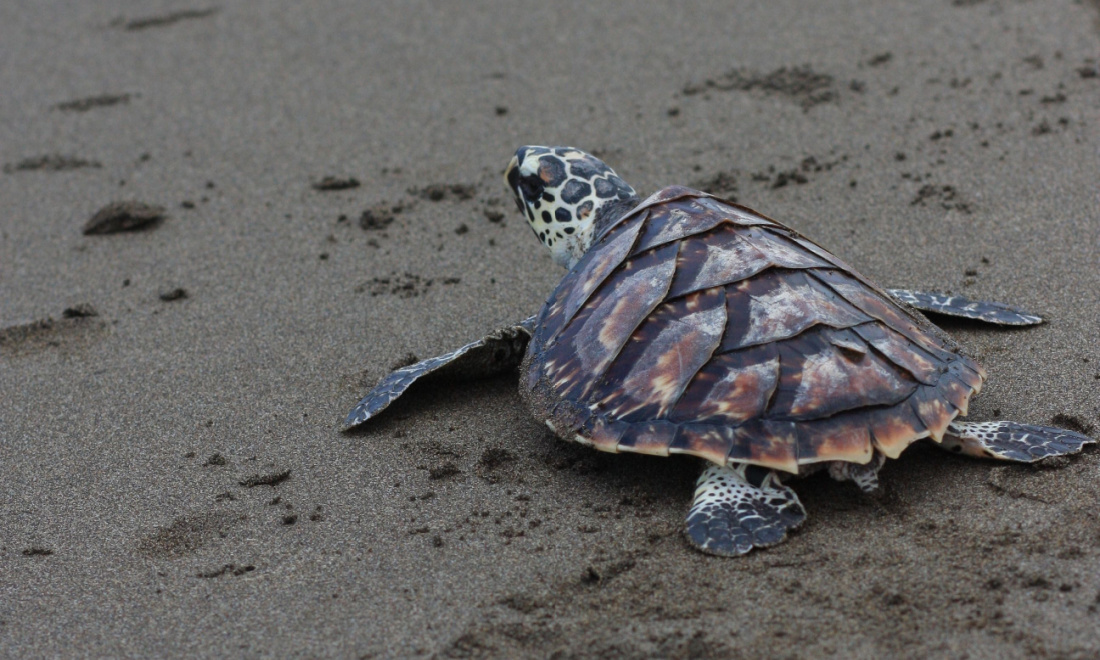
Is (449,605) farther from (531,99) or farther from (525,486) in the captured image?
(531,99)

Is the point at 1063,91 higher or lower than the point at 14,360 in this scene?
higher

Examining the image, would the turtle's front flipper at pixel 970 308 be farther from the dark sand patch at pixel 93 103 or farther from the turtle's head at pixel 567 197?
the dark sand patch at pixel 93 103

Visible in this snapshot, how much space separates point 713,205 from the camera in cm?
304

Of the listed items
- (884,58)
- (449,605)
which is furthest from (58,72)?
(449,605)

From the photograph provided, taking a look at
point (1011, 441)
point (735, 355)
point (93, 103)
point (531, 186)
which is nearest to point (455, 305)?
point (531, 186)

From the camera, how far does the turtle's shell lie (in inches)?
95.3

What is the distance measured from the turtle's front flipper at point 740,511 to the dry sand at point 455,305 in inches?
1.6

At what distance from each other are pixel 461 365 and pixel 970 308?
1611mm

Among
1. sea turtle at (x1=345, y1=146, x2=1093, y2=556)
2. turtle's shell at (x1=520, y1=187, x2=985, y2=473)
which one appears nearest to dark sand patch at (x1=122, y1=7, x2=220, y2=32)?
sea turtle at (x1=345, y1=146, x2=1093, y2=556)

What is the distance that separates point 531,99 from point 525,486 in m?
2.95

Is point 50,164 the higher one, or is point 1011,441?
point 1011,441

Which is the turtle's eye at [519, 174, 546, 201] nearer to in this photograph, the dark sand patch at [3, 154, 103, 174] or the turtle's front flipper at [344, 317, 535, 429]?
the turtle's front flipper at [344, 317, 535, 429]

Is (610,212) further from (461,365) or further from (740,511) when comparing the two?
(740,511)

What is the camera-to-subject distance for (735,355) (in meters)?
2.54
